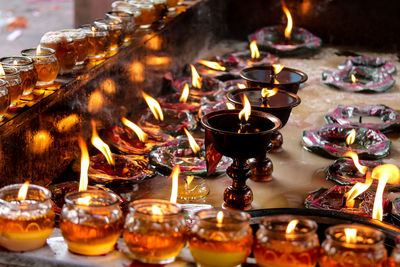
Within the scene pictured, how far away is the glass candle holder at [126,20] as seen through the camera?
3.73 m

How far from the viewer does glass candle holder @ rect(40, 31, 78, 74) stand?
3.08 m

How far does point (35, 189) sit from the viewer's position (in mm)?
1953

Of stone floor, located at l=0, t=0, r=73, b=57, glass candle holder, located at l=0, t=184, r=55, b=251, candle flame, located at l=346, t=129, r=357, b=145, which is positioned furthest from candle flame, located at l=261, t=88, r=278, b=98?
stone floor, located at l=0, t=0, r=73, b=57

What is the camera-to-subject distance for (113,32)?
358 cm

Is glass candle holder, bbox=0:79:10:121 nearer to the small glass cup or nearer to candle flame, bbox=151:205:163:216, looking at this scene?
the small glass cup

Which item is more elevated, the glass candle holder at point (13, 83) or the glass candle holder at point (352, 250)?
the glass candle holder at point (13, 83)

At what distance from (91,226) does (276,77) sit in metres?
1.84

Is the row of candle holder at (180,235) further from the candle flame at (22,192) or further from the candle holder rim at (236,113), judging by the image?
the candle holder rim at (236,113)

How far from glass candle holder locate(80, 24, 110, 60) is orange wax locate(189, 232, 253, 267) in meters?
1.93

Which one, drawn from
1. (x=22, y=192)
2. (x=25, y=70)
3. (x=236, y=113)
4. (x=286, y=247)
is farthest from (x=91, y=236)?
(x=25, y=70)

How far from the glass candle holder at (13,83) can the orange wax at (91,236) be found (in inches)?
35.3

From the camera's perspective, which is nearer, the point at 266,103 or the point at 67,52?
the point at 266,103

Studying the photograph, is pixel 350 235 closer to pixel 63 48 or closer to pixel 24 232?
pixel 24 232

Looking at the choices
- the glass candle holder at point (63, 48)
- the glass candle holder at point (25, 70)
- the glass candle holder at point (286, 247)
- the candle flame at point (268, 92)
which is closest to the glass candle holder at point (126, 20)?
the glass candle holder at point (63, 48)
